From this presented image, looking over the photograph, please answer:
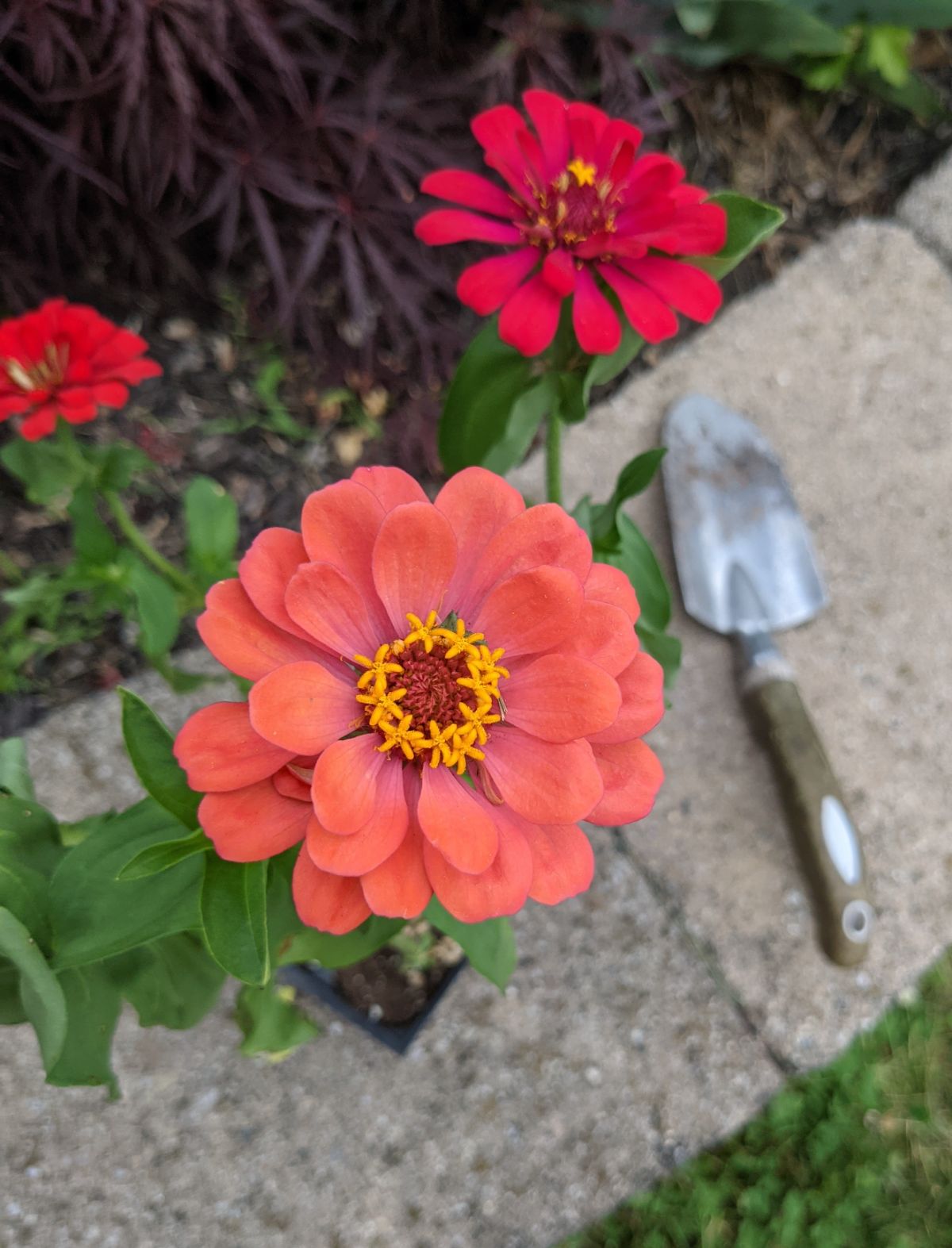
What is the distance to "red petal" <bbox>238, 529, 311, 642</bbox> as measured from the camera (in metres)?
0.46

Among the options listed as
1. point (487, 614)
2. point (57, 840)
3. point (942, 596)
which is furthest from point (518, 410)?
point (942, 596)

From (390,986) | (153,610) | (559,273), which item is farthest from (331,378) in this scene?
(390,986)

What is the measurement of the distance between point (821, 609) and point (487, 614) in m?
0.86

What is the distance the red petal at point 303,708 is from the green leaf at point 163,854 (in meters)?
0.10

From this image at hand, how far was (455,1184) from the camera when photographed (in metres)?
1.01

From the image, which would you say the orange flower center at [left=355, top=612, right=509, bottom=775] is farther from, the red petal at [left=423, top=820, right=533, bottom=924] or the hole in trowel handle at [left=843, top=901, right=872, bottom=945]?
the hole in trowel handle at [left=843, top=901, right=872, bottom=945]

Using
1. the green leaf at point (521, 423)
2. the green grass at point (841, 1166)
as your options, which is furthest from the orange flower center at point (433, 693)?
the green grass at point (841, 1166)

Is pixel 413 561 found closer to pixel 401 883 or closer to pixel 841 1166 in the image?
pixel 401 883

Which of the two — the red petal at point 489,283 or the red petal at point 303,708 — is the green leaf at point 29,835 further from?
the red petal at point 489,283

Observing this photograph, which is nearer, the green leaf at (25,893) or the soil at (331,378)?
the green leaf at (25,893)

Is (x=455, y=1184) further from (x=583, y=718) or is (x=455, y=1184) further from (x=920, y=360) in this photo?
(x=920, y=360)

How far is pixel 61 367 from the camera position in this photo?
769mm

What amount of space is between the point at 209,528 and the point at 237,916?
18.6 inches

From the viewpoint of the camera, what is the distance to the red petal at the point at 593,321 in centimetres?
63
